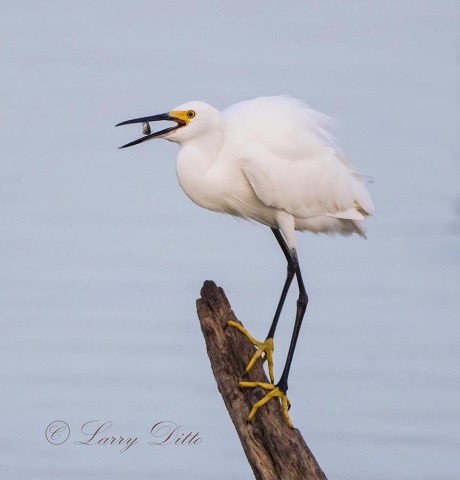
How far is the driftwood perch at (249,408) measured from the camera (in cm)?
459

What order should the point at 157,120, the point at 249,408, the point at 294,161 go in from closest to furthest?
the point at 249,408
the point at 157,120
the point at 294,161

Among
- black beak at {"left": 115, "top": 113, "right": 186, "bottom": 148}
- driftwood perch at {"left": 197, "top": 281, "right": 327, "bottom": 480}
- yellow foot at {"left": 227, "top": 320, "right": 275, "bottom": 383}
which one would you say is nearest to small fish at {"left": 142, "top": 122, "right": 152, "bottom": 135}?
black beak at {"left": 115, "top": 113, "right": 186, "bottom": 148}

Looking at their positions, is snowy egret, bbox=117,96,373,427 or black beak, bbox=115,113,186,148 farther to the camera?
snowy egret, bbox=117,96,373,427

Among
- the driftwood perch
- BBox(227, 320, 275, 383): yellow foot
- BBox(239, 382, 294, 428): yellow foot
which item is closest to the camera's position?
the driftwood perch

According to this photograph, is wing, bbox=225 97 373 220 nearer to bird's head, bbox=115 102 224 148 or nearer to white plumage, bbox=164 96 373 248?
white plumage, bbox=164 96 373 248

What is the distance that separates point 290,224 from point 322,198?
27 centimetres

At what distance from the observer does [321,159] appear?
5938 millimetres

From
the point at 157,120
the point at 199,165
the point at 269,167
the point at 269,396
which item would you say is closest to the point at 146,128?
the point at 157,120

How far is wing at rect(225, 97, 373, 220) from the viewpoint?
5.68 metres

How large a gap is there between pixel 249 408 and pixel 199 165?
1.44 meters

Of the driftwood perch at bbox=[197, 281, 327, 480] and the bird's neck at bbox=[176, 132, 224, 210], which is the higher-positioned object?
the bird's neck at bbox=[176, 132, 224, 210]

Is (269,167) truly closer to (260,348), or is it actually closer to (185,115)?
(185,115)

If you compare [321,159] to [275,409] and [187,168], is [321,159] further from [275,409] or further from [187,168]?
[275,409]

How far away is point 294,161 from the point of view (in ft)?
19.1
